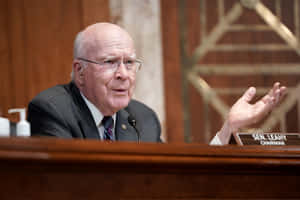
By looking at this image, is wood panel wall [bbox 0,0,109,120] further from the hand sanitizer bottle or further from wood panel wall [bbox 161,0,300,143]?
the hand sanitizer bottle

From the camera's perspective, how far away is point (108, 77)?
259 centimetres

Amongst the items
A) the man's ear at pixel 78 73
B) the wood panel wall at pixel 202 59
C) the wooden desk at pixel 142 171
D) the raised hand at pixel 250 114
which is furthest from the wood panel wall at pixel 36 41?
the wooden desk at pixel 142 171

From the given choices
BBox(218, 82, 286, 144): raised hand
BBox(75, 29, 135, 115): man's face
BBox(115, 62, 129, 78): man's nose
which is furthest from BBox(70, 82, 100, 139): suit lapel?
BBox(218, 82, 286, 144): raised hand

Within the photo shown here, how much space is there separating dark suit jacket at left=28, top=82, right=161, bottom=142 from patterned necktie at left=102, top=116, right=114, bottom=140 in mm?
29

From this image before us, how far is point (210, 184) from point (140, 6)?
9.60ft

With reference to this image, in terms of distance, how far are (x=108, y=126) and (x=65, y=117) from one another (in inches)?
11.6

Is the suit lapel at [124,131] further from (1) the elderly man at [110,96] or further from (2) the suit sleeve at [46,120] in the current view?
(2) the suit sleeve at [46,120]

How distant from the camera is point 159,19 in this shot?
14.2 feet

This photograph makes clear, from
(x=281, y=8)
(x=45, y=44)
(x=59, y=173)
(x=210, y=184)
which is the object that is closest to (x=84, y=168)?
(x=59, y=173)

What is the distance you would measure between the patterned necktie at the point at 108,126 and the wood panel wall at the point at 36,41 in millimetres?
1554

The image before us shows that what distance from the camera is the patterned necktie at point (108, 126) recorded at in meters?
2.47

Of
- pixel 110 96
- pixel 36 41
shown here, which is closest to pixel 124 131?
pixel 110 96

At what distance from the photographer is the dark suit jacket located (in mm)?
2238

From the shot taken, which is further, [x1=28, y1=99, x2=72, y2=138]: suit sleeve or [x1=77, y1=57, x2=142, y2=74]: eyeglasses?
[x1=77, y1=57, x2=142, y2=74]: eyeglasses
